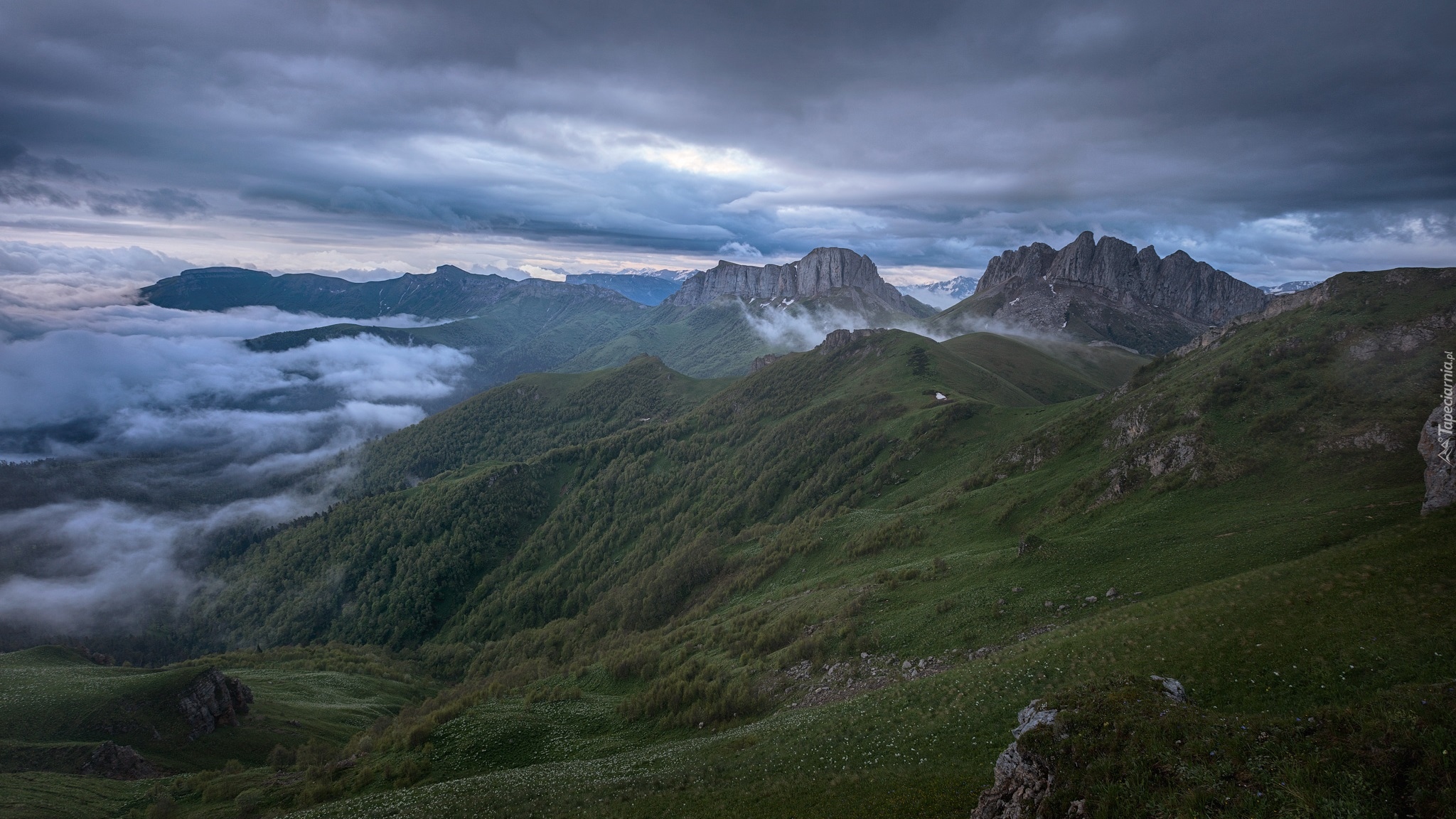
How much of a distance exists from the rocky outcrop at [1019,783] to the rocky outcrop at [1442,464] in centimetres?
3352

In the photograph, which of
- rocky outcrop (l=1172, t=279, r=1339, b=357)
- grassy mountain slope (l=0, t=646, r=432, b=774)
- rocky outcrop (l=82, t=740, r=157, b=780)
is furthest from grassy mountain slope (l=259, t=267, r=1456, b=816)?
rocky outcrop (l=82, t=740, r=157, b=780)

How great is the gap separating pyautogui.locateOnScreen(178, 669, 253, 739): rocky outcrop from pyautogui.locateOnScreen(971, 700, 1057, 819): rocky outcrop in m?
103

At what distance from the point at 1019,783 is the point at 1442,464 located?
38.3 meters

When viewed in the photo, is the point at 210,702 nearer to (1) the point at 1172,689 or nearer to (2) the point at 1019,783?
(2) the point at 1019,783

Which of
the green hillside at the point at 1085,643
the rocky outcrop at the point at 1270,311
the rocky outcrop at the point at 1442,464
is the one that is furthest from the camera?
the rocky outcrop at the point at 1270,311

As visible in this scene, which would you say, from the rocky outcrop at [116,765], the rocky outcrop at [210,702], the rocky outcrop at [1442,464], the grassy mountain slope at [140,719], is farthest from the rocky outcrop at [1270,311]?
the rocky outcrop at [210,702]

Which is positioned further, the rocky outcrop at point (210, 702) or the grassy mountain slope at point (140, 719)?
the rocky outcrop at point (210, 702)

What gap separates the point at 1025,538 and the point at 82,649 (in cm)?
19577

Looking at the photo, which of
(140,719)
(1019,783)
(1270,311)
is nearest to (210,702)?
(140,719)

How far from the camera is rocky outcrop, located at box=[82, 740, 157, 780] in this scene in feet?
203

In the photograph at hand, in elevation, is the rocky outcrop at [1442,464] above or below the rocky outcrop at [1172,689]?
above

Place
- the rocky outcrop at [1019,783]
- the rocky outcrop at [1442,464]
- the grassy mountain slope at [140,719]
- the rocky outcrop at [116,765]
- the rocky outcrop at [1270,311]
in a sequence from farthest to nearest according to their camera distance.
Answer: the rocky outcrop at [1270,311] < the grassy mountain slope at [140,719] < the rocky outcrop at [116,765] < the rocky outcrop at [1442,464] < the rocky outcrop at [1019,783]

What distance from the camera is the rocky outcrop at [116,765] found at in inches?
2436

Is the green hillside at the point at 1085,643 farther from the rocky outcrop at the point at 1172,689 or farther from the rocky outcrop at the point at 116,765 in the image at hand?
the rocky outcrop at the point at 116,765
